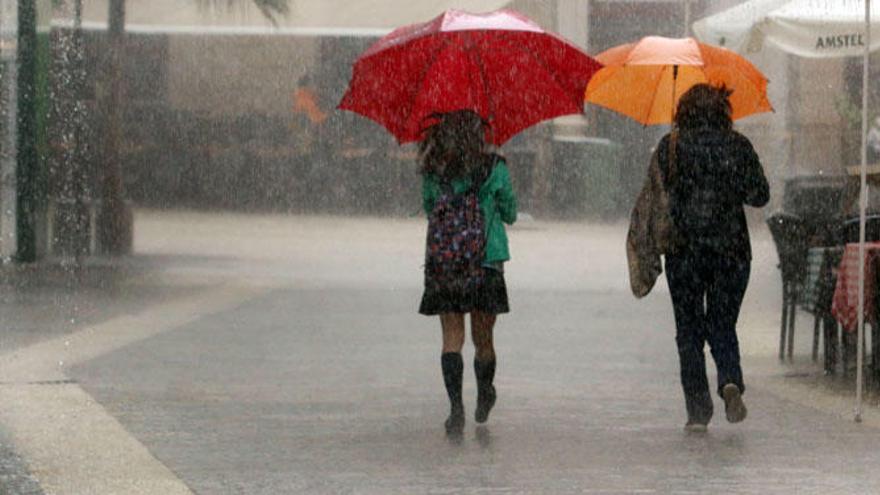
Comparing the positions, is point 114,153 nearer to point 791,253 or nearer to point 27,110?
point 27,110

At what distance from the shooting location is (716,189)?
389 inches

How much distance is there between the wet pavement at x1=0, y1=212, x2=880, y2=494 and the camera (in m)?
8.61

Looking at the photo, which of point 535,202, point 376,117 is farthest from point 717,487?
point 535,202

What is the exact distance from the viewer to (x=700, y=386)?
32.7 ft

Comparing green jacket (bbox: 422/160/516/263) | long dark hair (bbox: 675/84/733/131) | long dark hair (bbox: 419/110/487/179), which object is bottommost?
green jacket (bbox: 422/160/516/263)

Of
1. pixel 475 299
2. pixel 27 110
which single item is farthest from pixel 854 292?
pixel 27 110

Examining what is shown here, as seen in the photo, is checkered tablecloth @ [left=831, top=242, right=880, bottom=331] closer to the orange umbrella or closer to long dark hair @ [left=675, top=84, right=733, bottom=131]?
the orange umbrella

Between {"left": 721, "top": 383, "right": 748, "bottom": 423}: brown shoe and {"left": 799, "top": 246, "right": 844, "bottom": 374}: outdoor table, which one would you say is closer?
{"left": 721, "top": 383, "right": 748, "bottom": 423}: brown shoe

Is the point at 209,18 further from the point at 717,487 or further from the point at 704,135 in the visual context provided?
the point at 717,487

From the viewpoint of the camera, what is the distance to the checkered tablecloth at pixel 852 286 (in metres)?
11.4

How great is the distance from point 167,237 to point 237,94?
2.03m

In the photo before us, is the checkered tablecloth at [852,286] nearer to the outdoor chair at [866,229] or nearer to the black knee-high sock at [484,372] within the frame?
the outdoor chair at [866,229]

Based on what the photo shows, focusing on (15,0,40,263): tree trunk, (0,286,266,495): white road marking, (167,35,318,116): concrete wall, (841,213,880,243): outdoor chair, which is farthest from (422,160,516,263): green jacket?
(167,35,318,116): concrete wall

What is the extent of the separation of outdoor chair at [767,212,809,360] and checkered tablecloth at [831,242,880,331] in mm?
1261
